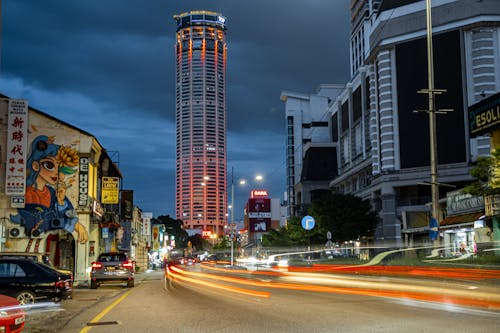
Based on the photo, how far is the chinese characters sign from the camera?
113ft

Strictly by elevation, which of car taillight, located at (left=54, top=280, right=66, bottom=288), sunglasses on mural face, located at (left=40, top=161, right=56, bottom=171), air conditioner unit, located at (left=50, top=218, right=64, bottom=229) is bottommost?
car taillight, located at (left=54, top=280, right=66, bottom=288)

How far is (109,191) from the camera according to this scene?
44406 millimetres

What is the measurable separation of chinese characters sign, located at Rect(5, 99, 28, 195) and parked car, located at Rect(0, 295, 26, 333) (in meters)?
25.1

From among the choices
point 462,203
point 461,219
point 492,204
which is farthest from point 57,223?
point 462,203

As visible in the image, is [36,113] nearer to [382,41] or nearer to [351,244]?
[382,41]

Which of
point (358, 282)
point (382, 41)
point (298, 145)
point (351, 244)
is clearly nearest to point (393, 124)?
point (382, 41)

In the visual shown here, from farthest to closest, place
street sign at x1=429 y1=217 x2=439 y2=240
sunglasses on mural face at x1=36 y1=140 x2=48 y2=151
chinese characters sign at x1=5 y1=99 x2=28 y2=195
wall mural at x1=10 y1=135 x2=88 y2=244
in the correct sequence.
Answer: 1. sunglasses on mural face at x1=36 y1=140 x2=48 y2=151
2. wall mural at x1=10 y1=135 x2=88 y2=244
3. chinese characters sign at x1=5 y1=99 x2=28 y2=195
4. street sign at x1=429 y1=217 x2=439 y2=240

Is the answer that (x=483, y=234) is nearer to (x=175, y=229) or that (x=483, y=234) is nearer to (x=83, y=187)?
(x=83, y=187)

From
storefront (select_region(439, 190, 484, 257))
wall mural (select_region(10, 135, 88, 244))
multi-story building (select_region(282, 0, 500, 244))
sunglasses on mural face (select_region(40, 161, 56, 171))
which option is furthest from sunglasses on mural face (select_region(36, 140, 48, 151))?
multi-story building (select_region(282, 0, 500, 244))

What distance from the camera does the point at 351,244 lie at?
82125mm

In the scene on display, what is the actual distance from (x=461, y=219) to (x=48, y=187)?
27.9m

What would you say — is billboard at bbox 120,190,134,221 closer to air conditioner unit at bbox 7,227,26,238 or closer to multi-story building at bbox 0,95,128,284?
multi-story building at bbox 0,95,128,284

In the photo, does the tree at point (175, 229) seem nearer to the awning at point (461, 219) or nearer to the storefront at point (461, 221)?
the storefront at point (461, 221)

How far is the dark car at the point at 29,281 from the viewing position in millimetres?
17531
